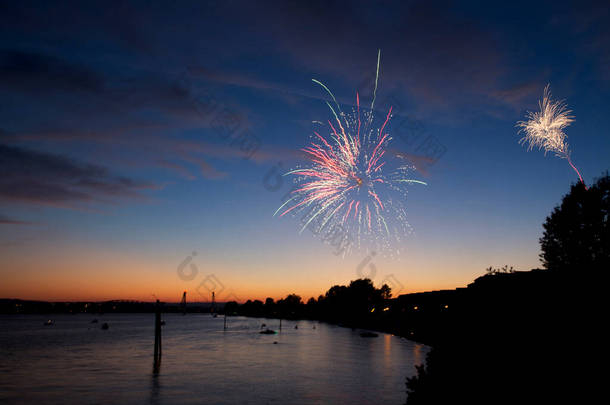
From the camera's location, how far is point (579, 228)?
44.2m

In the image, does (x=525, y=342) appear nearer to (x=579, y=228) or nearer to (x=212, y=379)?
(x=212, y=379)

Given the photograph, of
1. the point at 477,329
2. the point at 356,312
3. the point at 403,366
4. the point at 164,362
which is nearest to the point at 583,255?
the point at 403,366

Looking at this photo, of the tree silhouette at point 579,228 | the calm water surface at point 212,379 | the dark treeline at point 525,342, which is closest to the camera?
the dark treeline at point 525,342

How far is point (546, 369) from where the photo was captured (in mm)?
10094

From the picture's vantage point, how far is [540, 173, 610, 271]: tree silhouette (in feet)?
139

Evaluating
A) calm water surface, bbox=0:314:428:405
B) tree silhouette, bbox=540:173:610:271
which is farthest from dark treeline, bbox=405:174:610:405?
tree silhouette, bbox=540:173:610:271

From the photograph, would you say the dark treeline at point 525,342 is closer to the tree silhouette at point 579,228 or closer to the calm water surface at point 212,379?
the calm water surface at point 212,379

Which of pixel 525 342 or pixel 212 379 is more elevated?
pixel 525 342

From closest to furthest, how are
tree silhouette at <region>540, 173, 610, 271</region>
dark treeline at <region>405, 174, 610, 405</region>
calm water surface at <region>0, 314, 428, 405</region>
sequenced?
dark treeline at <region>405, 174, 610, 405</region> → calm water surface at <region>0, 314, 428, 405</region> → tree silhouette at <region>540, 173, 610, 271</region>

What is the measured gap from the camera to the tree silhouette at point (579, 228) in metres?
42.5

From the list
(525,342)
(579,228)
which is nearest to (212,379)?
(525,342)

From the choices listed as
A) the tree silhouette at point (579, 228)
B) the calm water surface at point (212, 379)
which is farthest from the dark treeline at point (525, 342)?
the tree silhouette at point (579, 228)

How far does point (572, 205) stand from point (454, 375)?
137 ft

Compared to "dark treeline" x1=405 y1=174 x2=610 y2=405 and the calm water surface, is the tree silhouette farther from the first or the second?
"dark treeline" x1=405 y1=174 x2=610 y2=405
